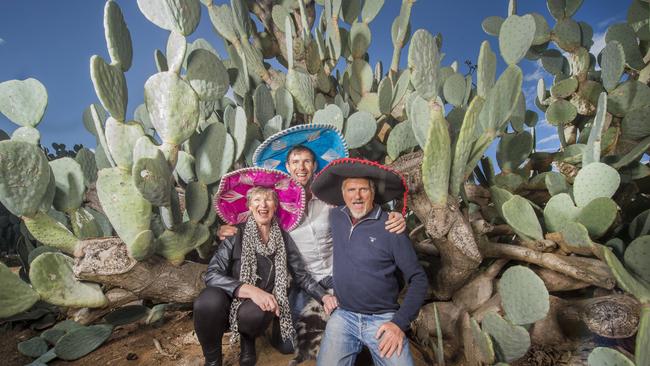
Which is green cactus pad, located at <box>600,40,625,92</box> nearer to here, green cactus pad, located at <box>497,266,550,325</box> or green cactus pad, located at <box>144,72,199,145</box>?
green cactus pad, located at <box>497,266,550,325</box>

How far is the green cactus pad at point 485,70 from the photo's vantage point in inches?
64.8

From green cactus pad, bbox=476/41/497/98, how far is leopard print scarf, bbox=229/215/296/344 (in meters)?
1.19

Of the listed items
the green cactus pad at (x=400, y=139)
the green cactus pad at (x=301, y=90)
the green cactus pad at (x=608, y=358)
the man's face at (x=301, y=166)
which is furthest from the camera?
the green cactus pad at (x=301, y=90)

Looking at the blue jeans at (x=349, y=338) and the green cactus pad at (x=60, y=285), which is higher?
the green cactus pad at (x=60, y=285)

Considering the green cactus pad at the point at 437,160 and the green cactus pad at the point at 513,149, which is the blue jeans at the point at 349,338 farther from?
the green cactus pad at the point at 513,149

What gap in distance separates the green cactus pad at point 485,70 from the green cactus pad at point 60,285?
1987mm

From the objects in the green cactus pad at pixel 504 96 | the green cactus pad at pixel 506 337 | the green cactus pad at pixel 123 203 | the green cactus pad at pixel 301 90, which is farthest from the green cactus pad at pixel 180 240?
the green cactus pad at pixel 504 96

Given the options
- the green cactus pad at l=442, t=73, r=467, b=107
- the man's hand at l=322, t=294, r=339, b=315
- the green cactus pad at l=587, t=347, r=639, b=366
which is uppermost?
the green cactus pad at l=442, t=73, r=467, b=107

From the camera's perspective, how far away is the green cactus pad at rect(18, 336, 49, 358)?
2035mm

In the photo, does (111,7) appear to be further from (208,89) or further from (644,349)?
(644,349)

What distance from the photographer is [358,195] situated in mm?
1468

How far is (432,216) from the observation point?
5.23 ft

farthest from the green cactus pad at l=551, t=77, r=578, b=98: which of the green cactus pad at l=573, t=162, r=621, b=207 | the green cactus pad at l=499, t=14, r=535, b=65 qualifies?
the green cactus pad at l=573, t=162, r=621, b=207

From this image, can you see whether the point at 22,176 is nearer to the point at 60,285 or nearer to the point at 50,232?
the point at 50,232
